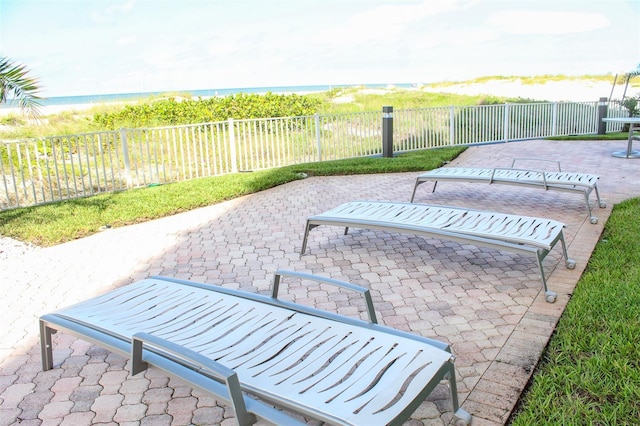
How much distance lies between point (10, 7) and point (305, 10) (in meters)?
34.1

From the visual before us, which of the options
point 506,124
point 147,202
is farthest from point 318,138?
point 506,124

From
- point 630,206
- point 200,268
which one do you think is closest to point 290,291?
point 200,268

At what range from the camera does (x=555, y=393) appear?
2654mm

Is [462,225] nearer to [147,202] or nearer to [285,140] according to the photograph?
[147,202]

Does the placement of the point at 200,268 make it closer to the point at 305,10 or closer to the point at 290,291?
the point at 290,291

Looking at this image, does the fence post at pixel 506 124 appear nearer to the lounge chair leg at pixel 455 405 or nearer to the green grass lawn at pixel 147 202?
the green grass lawn at pixel 147 202

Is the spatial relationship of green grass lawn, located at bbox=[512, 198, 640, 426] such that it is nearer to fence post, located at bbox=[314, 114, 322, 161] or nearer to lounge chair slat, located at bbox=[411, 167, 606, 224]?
lounge chair slat, located at bbox=[411, 167, 606, 224]

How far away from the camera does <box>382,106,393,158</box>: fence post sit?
12406mm

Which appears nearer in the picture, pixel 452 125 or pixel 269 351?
pixel 269 351

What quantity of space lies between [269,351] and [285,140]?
36.5 ft

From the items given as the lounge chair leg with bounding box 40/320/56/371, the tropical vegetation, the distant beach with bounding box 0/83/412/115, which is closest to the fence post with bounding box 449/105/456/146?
the distant beach with bounding box 0/83/412/115

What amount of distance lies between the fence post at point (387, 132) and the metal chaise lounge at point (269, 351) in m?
9.74

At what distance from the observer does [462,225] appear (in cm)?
Answer: 487

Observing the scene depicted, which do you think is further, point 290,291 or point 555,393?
point 290,291
